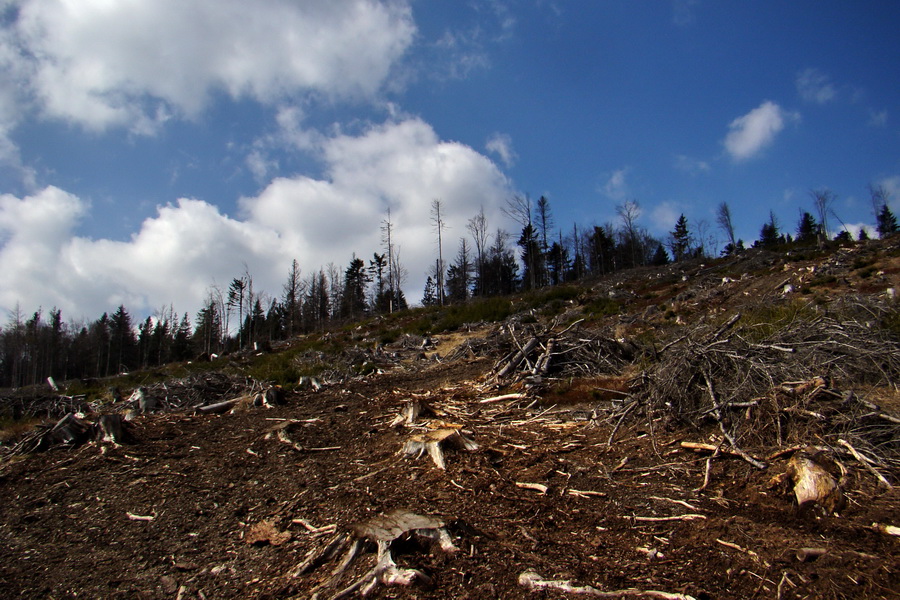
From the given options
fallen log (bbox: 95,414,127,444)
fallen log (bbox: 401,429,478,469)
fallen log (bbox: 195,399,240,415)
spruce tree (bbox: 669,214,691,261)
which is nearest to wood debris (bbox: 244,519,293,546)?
fallen log (bbox: 401,429,478,469)

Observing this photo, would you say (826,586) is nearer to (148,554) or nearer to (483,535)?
(483,535)

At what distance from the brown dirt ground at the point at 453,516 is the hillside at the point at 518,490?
0.02 meters

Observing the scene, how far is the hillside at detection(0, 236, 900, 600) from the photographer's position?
8.71ft

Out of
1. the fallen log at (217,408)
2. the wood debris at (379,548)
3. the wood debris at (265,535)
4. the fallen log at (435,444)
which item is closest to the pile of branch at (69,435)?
the fallen log at (217,408)

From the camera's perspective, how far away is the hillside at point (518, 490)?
8.71 ft

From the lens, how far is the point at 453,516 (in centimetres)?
341

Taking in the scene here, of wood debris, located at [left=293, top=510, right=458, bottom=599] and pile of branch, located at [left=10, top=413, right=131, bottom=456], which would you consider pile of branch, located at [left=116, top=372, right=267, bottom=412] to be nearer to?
pile of branch, located at [left=10, top=413, right=131, bottom=456]

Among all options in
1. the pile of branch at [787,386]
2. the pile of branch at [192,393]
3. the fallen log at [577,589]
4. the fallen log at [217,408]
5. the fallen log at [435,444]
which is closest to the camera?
the fallen log at [577,589]

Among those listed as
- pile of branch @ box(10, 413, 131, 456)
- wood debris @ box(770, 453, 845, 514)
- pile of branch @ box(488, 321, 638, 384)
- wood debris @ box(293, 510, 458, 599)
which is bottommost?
wood debris @ box(293, 510, 458, 599)

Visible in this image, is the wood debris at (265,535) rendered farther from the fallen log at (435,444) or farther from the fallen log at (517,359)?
the fallen log at (517,359)

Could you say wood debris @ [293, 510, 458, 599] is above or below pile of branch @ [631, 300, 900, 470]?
below

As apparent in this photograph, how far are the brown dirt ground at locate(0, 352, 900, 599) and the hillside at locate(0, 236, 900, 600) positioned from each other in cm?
2

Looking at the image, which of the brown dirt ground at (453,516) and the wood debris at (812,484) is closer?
the brown dirt ground at (453,516)

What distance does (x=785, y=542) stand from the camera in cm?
275
